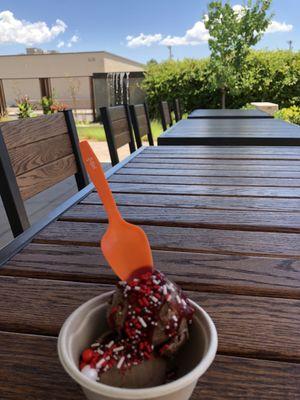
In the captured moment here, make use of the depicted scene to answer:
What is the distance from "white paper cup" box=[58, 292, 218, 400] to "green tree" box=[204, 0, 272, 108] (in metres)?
8.13

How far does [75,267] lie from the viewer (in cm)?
61

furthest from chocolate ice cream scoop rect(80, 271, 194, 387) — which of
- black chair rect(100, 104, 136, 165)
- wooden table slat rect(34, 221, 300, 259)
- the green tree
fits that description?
the green tree

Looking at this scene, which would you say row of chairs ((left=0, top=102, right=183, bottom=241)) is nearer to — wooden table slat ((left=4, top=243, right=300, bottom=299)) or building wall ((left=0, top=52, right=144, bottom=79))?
wooden table slat ((left=4, top=243, right=300, bottom=299))

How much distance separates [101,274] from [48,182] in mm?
627

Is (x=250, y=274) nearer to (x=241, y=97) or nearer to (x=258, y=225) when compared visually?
(x=258, y=225)

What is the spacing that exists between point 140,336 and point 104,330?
63 millimetres

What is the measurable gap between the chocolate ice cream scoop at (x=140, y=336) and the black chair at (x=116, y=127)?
1.42 m

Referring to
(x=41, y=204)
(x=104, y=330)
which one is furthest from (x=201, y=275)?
(x=41, y=204)

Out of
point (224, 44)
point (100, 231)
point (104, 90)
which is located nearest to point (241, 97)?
point (224, 44)

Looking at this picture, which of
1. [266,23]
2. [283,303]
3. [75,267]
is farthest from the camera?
[266,23]

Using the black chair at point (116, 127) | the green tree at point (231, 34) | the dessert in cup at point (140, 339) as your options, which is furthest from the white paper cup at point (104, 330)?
the green tree at point (231, 34)

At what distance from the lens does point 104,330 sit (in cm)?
36

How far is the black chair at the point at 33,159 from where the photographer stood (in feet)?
2.99

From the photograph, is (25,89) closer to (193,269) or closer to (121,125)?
(121,125)
